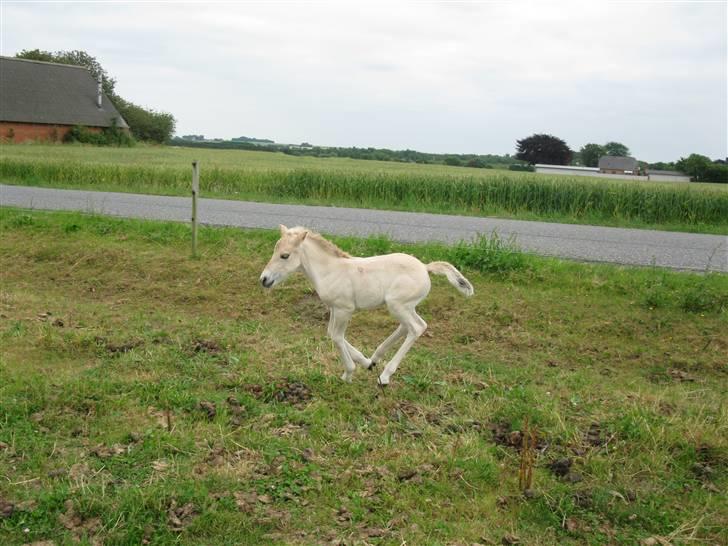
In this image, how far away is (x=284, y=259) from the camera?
272 inches

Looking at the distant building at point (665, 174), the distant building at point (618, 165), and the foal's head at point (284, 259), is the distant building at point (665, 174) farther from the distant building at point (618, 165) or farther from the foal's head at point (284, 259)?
the foal's head at point (284, 259)

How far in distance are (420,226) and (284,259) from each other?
1253 cm

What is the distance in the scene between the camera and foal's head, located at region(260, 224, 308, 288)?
22.5ft

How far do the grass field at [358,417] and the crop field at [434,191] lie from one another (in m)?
12.4

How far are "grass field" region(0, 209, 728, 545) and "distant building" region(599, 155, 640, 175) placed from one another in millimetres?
41125

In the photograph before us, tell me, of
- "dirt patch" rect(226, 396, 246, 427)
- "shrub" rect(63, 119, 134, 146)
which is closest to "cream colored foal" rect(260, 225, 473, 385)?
"dirt patch" rect(226, 396, 246, 427)

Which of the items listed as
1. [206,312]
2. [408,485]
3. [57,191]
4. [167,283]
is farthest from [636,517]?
[57,191]

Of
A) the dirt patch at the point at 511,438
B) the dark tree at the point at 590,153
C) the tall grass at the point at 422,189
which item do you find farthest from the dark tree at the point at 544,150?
the dirt patch at the point at 511,438

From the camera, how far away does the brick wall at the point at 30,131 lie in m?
64.4

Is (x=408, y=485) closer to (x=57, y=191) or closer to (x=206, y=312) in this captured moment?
(x=206, y=312)

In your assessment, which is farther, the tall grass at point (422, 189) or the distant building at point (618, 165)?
the distant building at point (618, 165)

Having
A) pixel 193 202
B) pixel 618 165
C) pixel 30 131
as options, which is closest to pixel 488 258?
pixel 193 202

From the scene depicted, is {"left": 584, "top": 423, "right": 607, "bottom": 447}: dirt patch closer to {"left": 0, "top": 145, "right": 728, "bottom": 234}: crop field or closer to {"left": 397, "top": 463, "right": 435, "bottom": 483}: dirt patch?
{"left": 397, "top": 463, "right": 435, "bottom": 483}: dirt patch

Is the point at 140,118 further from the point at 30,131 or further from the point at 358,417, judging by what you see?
the point at 358,417
